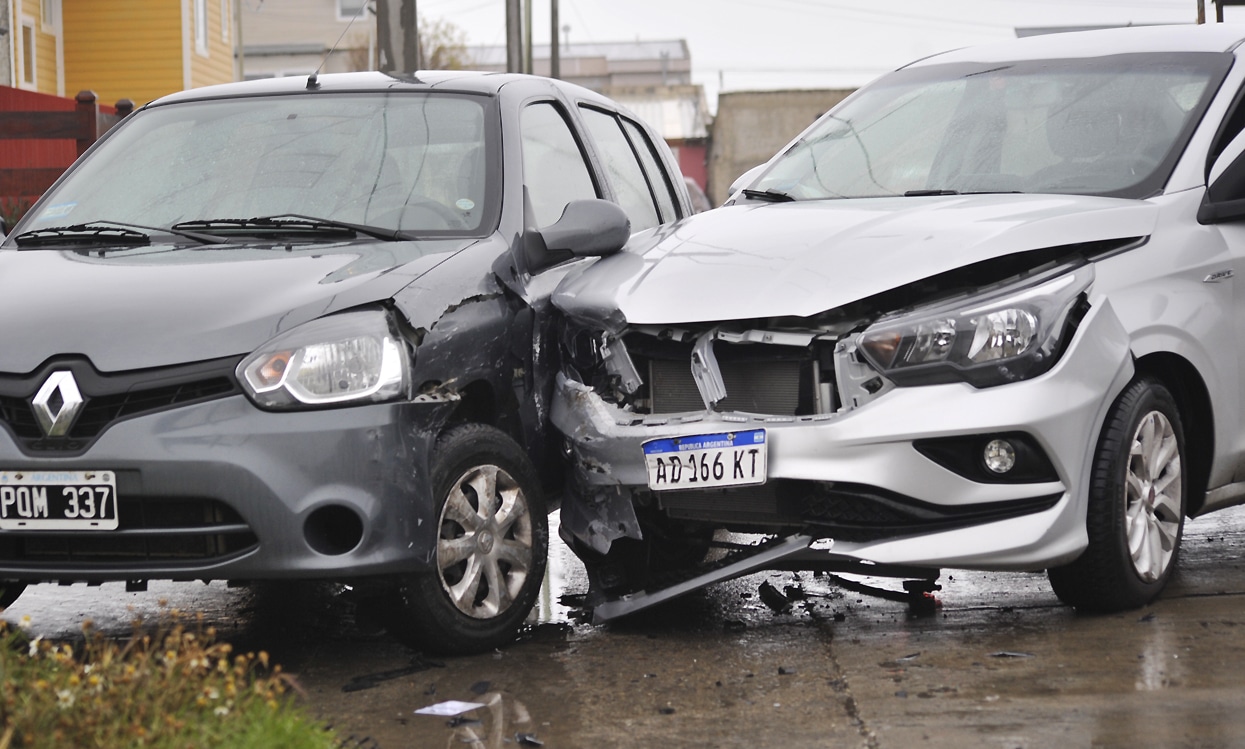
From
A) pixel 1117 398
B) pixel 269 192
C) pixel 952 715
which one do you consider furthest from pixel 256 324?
pixel 1117 398

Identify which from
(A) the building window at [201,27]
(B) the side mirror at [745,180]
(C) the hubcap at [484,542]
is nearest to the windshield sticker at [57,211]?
(C) the hubcap at [484,542]

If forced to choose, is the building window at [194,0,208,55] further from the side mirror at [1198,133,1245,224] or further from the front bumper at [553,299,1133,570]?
the front bumper at [553,299,1133,570]

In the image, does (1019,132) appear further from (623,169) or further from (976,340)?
(623,169)

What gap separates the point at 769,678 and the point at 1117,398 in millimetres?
1365

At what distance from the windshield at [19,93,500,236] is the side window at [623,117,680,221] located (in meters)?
1.50

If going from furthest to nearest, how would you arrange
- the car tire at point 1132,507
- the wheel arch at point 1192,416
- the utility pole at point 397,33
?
the utility pole at point 397,33 → the wheel arch at point 1192,416 → the car tire at point 1132,507

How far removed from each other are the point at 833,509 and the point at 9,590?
98.7 inches

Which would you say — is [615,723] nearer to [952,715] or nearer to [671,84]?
[952,715]

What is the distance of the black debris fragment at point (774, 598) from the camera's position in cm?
555

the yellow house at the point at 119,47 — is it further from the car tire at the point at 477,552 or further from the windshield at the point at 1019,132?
the car tire at the point at 477,552

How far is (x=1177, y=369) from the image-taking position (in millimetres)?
5273

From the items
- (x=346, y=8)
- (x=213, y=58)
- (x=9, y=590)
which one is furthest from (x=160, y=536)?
(x=346, y=8)

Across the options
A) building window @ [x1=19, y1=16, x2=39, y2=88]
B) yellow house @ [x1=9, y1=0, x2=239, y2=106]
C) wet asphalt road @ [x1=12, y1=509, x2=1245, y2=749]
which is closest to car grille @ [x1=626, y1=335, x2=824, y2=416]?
wet asphalt road @ [x1=12, y1=509, x2=1245, y2=749]

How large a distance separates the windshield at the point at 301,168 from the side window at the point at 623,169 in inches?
35.7
